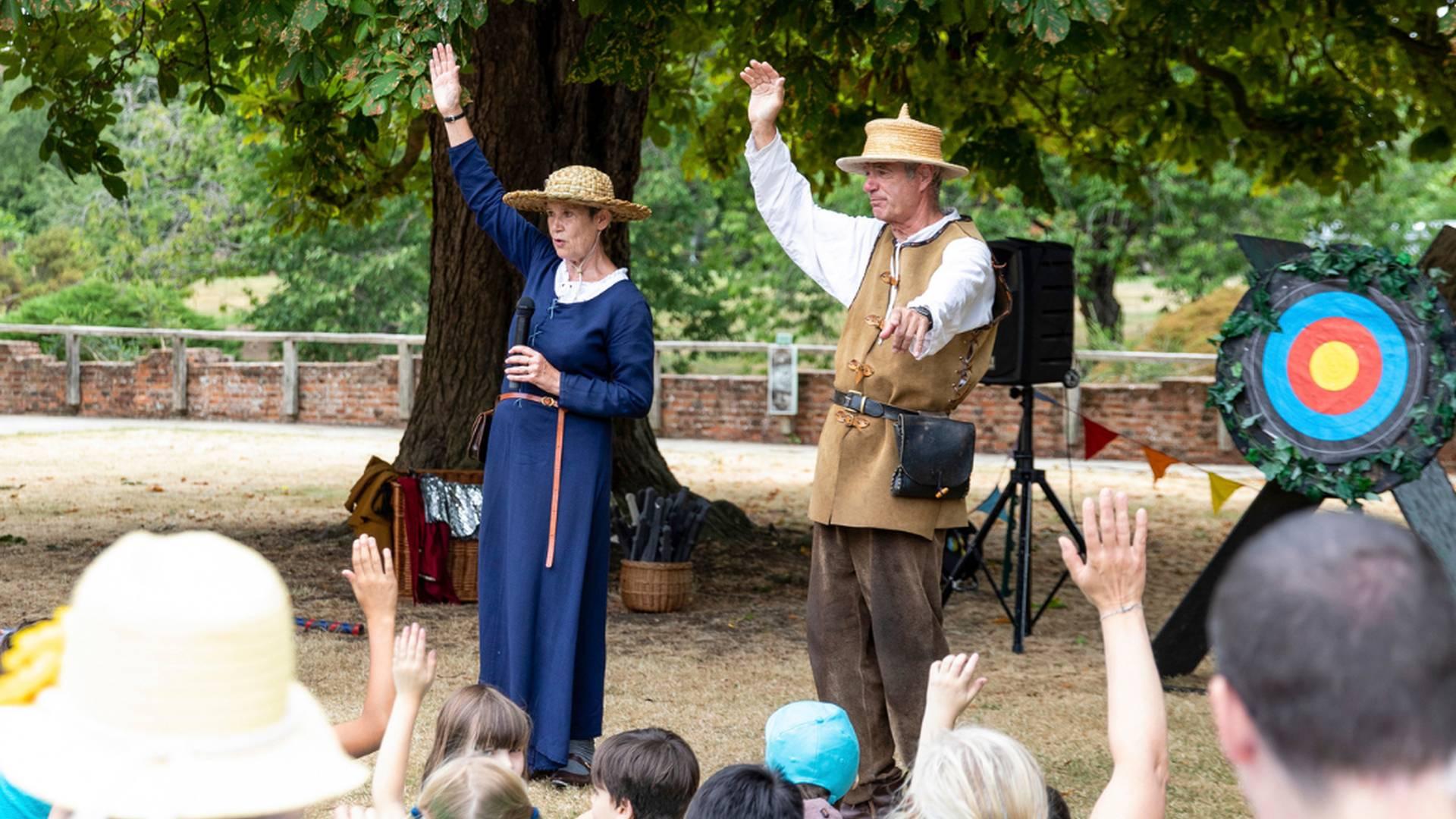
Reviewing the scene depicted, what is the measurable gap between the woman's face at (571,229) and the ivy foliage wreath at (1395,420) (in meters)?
2.25

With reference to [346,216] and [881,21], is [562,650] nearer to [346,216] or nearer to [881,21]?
[881,21]

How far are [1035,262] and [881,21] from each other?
4.00ft

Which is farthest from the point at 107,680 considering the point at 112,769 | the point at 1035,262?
the point at 1035,262

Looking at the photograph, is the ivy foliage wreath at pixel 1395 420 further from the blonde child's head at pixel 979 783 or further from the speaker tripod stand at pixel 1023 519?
the blonde child's head at pixel 979 783

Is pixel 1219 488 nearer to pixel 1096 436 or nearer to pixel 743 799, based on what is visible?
pixel 1096 436

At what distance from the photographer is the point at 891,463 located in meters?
4.12

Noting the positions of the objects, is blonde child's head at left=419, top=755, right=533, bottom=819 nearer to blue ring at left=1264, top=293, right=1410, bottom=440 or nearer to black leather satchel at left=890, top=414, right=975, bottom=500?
black leather satchel at left=890, top=414, right=975, bottom=500

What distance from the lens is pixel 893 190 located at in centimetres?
414

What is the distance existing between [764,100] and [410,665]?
6.86ft

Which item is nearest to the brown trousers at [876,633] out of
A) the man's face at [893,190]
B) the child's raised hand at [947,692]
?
the man's face at [893,190]

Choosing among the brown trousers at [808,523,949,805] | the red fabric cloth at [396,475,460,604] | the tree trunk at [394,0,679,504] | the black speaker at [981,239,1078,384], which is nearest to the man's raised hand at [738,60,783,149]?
the brown trousers at [808,523,949,805]

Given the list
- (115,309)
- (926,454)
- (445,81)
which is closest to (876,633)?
(926,454)

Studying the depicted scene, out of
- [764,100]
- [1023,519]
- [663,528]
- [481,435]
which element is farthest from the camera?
[663,528]

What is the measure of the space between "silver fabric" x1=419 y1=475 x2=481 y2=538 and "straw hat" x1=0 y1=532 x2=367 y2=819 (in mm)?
5871
